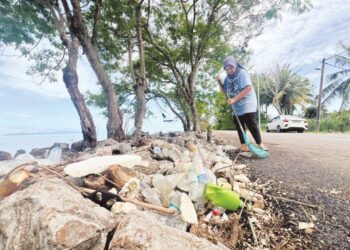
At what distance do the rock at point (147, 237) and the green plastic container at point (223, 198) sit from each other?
0.70 metres

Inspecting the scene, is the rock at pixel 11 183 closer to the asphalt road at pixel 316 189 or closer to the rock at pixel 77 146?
the asphalt road at pixel 316 189

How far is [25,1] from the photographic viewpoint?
6.12m

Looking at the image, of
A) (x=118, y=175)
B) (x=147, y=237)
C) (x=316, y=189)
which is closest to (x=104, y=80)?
(x=118, y=175)

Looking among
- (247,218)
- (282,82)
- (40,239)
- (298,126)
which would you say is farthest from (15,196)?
(282,82)

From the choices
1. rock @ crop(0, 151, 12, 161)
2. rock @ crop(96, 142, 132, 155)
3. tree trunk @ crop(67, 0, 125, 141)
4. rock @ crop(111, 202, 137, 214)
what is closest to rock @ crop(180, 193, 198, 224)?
rock @ crop(111, 202, 137, 214)

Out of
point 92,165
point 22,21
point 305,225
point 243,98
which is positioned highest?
point 22,21

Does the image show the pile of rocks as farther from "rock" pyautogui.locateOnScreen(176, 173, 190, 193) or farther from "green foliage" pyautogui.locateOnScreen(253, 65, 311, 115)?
"green foliage" pyautogui.locateOnScreen(253, 65, 311, 115)

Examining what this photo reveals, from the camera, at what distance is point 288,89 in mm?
35188

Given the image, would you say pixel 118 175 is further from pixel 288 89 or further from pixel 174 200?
pixel 288 89

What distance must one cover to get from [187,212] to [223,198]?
0.35 meters

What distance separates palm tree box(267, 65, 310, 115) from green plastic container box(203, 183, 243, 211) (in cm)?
3508

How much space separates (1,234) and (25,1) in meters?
7.03

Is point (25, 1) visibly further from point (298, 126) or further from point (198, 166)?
point (298, 126)

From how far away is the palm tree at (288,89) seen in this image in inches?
1353
